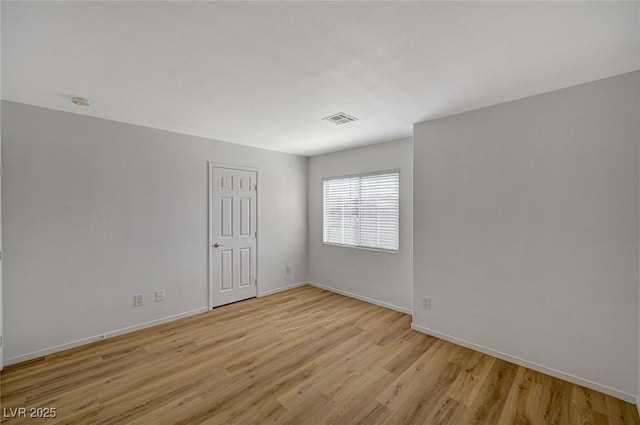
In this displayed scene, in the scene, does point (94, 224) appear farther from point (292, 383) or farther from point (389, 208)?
point (389, 208)

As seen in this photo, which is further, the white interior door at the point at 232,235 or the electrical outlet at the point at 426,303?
the white interior door at the point at 232,235

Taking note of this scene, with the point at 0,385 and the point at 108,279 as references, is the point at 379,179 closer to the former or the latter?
the point at 108,279

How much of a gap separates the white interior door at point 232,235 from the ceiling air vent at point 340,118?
186 centimetres

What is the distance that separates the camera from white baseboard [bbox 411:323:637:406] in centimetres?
208

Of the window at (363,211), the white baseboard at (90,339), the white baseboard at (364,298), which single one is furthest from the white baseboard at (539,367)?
the white baseboard at (90,339)

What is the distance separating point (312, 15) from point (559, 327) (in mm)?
3103

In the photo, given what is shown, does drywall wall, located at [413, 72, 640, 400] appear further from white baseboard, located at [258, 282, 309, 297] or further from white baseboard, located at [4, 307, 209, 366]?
white baseboard, located at [4, 307, 209, 366]

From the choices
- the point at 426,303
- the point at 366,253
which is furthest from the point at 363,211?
the point at 426,303

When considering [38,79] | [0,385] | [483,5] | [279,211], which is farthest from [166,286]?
[483,5]

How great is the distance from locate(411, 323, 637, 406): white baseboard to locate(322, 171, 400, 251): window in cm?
133

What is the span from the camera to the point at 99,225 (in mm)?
3037

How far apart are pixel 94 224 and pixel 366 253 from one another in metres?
3.59

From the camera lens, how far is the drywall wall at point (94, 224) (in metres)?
2.60

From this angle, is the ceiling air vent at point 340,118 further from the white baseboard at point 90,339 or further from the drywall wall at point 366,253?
the white baseboard at point 90,339
